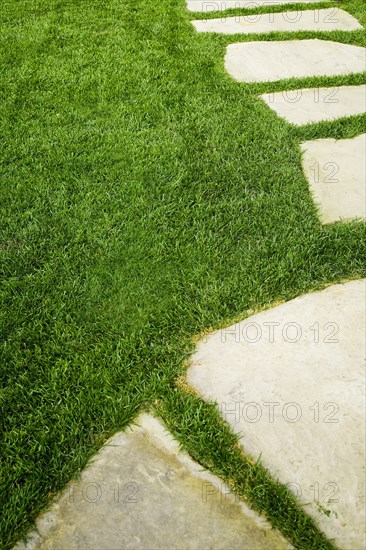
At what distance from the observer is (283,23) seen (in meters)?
4.21

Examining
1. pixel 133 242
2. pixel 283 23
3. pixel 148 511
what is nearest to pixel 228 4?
pixel 283 23

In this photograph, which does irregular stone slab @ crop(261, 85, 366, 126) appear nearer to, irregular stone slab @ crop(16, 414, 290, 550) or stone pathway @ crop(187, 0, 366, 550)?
stone pathway @ crop(187, 0, 366, 550)

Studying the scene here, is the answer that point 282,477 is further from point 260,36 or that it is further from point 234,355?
point 260,36

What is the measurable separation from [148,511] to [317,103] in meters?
2.79

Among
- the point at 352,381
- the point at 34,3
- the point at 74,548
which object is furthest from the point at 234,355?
the point at 34,3

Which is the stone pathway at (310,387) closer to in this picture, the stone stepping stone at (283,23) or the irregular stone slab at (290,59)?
the irregular stone slab at (290,59)

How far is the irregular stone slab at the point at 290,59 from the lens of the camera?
3.49 meters

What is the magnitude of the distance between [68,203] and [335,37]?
2.92 metres

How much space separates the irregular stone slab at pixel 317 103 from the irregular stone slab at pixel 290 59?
23cm

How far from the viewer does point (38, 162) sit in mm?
2678

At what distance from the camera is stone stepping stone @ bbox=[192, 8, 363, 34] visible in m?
4.08

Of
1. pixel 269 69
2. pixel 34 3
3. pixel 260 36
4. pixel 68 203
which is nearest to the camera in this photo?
pixel 68 203

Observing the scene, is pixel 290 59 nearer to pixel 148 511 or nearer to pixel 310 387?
pixel 310 387

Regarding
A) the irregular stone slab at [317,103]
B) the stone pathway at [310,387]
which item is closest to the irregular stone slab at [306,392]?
the stone pathway at [310,387]
